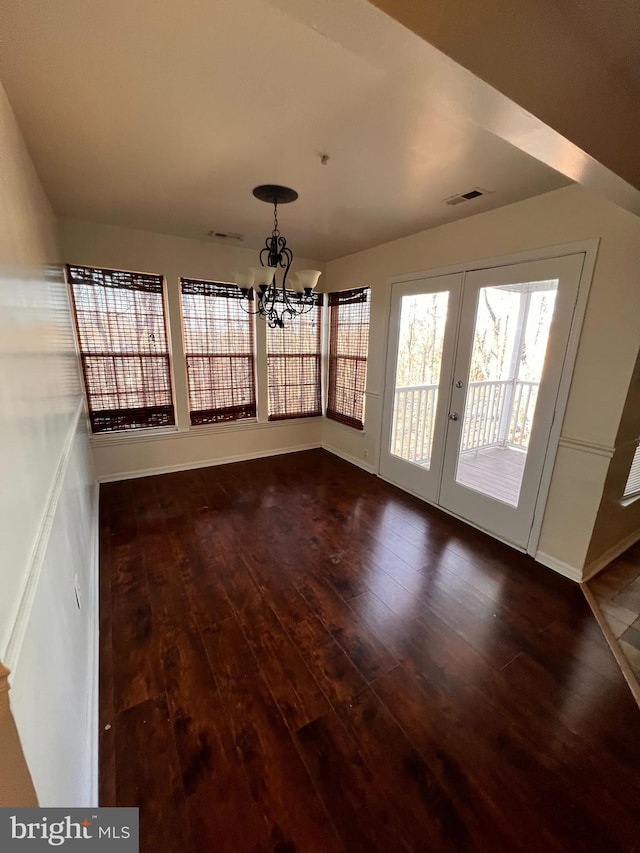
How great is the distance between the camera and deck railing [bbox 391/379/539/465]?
2.67m

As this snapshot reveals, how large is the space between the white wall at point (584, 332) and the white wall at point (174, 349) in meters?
2.39

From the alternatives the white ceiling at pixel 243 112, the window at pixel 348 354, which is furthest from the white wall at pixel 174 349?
the window at pixel 348 354

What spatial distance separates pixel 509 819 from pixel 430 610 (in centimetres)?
92

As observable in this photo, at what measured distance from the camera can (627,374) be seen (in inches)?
79.6

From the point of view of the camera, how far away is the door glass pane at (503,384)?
2.46 m

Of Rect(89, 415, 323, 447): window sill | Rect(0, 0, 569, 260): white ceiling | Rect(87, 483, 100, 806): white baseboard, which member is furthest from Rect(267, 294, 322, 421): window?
Rect(87, 483, 100, 806): white baseboard

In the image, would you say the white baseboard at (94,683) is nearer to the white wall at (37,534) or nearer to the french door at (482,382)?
the white wall at (37,534)

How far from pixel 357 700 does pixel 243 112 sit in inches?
106

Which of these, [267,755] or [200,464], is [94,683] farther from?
[200,464]

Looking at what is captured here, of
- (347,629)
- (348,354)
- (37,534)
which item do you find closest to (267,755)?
(347,629)

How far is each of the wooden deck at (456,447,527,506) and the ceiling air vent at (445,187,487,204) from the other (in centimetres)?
184

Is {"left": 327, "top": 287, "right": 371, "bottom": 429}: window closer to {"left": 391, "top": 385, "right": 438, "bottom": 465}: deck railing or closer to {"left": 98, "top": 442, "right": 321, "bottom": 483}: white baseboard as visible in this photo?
{"left": 391, "top": 385, "right": 438, "bottom": 465}: deck railing

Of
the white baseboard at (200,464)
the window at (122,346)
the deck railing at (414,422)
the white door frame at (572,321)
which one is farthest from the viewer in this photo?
the white baseboard at (200,464)

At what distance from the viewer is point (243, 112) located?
1.55 m
